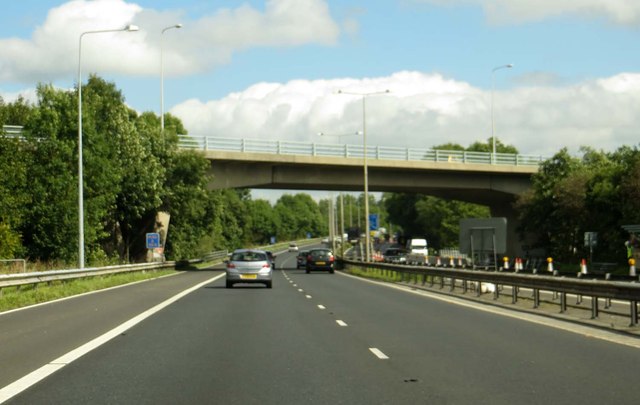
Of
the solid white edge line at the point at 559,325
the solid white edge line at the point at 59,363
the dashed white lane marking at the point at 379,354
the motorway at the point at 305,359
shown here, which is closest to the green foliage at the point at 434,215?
the solid white edge line at the point at 559,325

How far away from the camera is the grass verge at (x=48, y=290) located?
23587mm

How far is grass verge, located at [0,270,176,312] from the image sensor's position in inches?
929

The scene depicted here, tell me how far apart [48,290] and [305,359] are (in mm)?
18380

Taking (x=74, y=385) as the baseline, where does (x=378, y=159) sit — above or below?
above

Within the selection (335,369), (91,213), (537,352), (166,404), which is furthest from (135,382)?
(91,213)

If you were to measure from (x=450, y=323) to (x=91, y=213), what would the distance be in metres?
35.5

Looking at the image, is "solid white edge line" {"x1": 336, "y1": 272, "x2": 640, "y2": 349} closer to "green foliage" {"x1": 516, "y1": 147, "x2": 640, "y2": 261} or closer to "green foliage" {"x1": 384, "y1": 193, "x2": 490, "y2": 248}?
"green foliage" {"x1": 516, "y1": 147, "x2": 640, "y2": 261}

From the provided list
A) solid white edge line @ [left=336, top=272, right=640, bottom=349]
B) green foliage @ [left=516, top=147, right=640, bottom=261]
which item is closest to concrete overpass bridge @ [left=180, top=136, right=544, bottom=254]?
green foliage @ [left=516, top=147, right=640, bottom=261]

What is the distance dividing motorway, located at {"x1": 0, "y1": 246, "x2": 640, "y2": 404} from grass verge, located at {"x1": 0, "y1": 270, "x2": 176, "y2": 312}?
3607 mm

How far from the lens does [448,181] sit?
67375mm

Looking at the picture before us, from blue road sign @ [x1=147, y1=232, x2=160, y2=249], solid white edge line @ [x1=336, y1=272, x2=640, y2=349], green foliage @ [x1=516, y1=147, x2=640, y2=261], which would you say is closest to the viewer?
solid white edge line @ [x1=336, y1=272, x2=640, y2=349]

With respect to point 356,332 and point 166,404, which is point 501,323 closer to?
point 356,332

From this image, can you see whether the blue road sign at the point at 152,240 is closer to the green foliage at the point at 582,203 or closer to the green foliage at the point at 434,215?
the green foliage at the point at 582,203

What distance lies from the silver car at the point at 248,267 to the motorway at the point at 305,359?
40.0 ft
